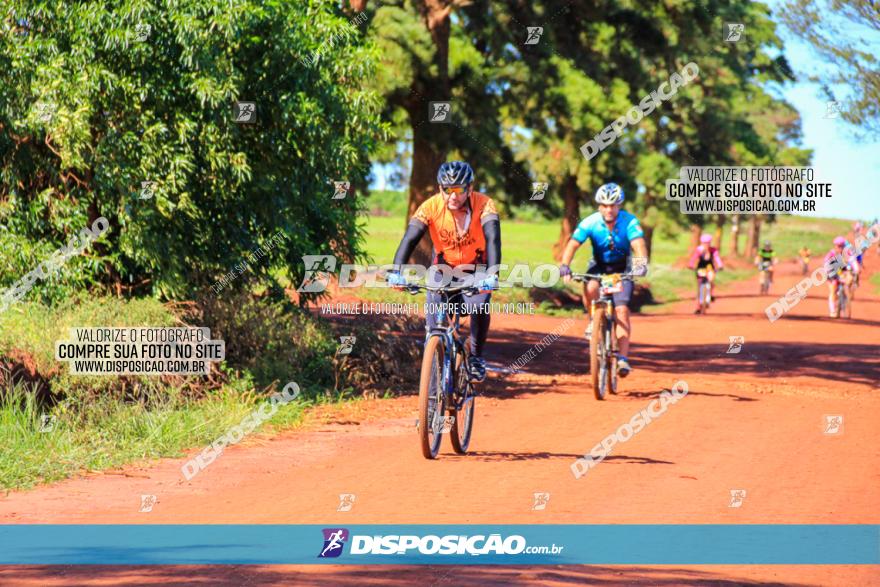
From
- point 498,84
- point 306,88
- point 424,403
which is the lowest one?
point 424,403

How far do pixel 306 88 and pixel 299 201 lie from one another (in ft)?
4.56

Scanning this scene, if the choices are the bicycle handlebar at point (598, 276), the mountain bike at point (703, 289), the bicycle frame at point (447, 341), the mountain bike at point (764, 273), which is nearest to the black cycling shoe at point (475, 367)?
the bicycle frame at point (447, 341)

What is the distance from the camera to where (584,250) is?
52625 millimetres

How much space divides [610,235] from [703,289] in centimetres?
1976

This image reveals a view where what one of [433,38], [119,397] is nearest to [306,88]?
[119,397]

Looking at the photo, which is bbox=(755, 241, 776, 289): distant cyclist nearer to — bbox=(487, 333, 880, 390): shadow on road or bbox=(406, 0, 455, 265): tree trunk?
bbox=(487, 333, 880, 390): shadow on road

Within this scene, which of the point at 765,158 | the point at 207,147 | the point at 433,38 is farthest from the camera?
the point at 765,158

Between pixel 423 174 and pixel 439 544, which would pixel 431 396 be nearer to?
pixel 439 544

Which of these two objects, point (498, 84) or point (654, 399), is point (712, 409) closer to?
point (654, 399)

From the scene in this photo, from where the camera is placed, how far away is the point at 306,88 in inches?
565

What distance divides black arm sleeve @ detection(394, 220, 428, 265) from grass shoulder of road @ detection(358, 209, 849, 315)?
418cm

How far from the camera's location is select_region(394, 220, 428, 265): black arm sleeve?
32.8 ft

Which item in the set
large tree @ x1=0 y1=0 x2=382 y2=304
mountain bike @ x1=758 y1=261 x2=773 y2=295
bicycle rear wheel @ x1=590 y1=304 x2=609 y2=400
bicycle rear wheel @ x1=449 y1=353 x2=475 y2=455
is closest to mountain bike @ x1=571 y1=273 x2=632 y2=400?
bicycle rear wheel @ x1=590 y1=304 x2=609 y2=400

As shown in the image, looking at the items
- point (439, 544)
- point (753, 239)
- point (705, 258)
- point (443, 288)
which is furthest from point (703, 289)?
point (753, 239)
